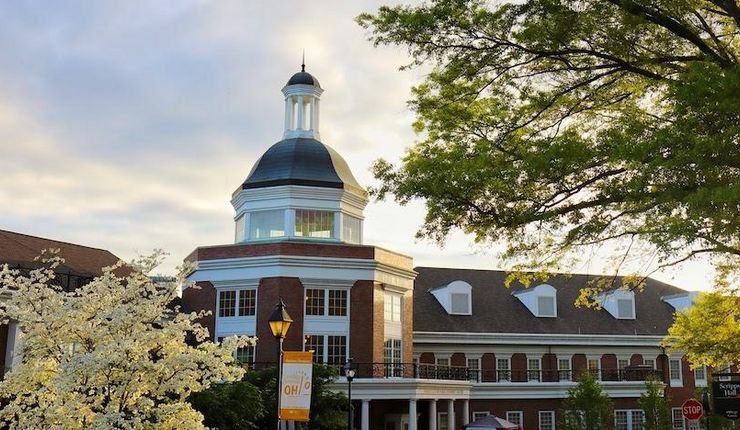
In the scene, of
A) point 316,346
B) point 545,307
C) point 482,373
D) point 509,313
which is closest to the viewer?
point 316,346

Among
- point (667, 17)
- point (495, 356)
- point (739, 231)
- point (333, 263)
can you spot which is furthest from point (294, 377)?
point (495, 356)

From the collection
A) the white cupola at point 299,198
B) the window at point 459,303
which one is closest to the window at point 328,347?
the white cupola at point 299,198

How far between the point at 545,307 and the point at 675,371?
29.4 feet

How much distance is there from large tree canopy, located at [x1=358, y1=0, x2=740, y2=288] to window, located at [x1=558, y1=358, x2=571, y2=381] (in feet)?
102

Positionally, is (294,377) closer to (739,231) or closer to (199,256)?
(739,231)

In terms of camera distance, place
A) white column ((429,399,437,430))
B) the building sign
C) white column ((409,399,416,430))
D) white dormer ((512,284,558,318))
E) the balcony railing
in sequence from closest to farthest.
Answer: the building sign → white column ((409,399,416,430)) → the balcony railing → white column ((429,399,437,430)) → white dormer ((512,284,558,318))

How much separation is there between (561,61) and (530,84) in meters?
0.66

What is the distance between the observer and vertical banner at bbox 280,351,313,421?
14148 mm

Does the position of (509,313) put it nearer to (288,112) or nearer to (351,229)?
(351,229)

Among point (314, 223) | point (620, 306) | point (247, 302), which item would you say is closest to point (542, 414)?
point (620, 306)

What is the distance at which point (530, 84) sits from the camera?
45.5ft

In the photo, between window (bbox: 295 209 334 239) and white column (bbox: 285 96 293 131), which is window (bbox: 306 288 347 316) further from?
white column (bbox: 285 96 293 131)

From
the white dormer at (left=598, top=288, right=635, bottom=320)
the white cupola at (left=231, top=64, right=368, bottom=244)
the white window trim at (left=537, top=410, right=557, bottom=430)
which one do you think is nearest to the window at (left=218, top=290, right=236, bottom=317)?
the white cupola at (left=231, top=64, right=368, bottom=244)

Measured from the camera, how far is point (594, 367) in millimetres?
44594
